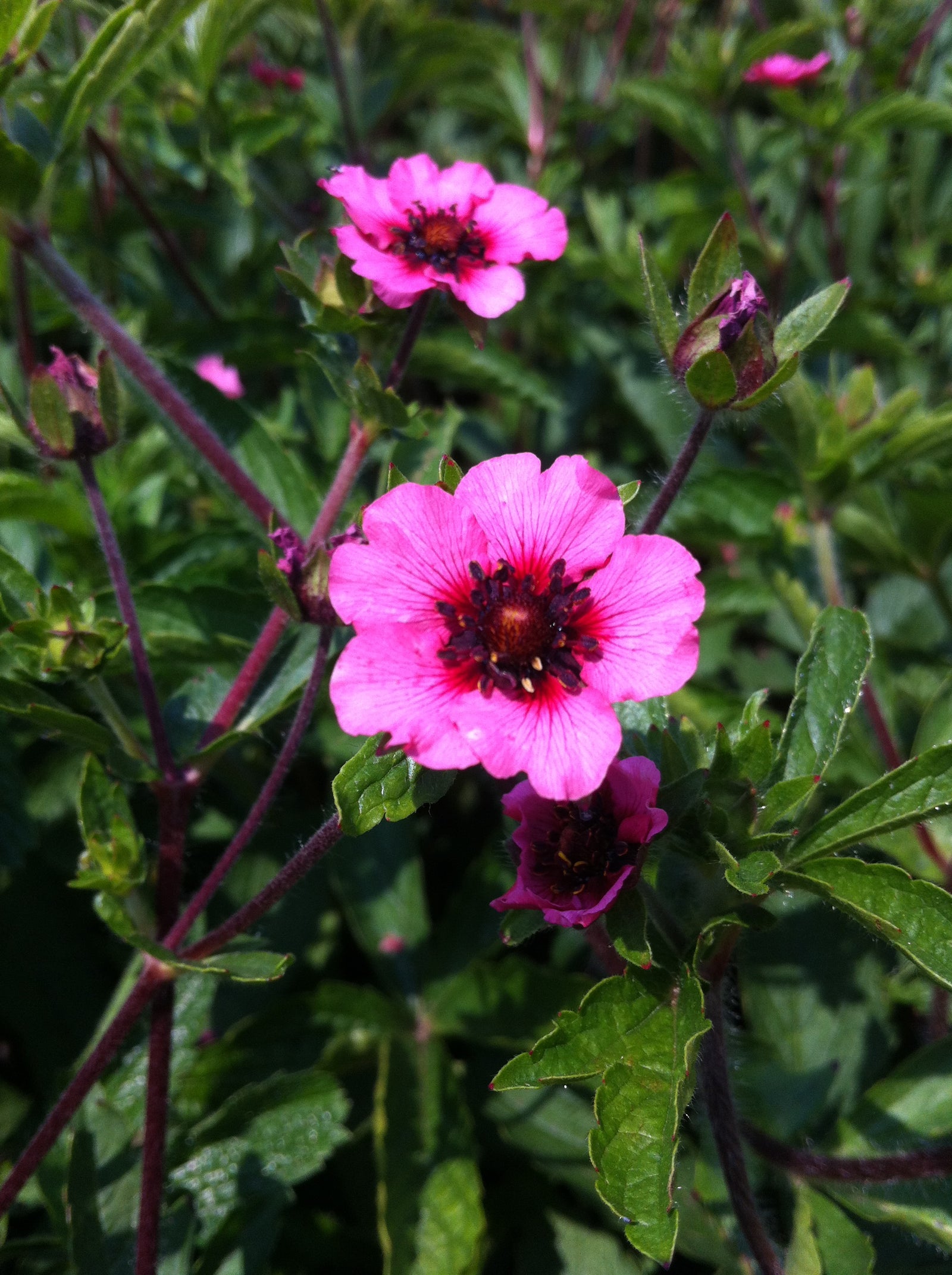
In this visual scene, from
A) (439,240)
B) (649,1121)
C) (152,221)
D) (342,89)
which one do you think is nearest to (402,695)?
(649,1121)

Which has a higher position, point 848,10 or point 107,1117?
point 848,10

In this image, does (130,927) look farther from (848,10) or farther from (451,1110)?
(848,10)

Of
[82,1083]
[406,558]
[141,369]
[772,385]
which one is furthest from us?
[141,369]

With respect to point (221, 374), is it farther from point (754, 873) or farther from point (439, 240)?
point (754, 873)

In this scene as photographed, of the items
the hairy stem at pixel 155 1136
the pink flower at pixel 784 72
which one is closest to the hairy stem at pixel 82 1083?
the hairy stem at pixel 155 1136

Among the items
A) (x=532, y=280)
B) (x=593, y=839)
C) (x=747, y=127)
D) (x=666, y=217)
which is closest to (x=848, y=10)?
(x=747, y=127)

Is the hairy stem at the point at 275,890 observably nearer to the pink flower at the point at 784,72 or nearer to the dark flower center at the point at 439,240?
the dark flower center at the point at 439,240
